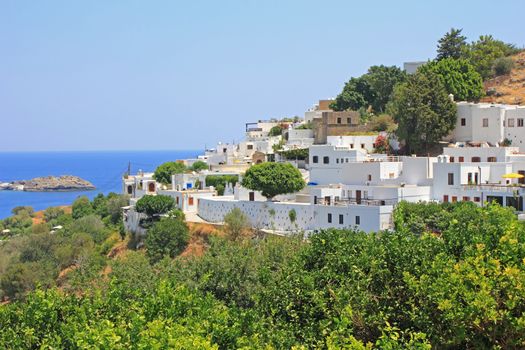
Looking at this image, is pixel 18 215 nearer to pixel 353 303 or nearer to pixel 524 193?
pixel 524 193

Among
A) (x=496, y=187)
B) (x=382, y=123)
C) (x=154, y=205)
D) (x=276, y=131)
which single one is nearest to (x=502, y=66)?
(x=382, y=123)

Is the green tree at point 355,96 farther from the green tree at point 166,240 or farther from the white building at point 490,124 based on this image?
the green tree at point 166,240

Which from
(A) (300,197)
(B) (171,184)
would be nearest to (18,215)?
(B) (171,184)

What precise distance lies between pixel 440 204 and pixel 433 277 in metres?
18.5

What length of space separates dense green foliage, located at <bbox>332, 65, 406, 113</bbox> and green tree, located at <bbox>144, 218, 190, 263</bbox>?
867 inches

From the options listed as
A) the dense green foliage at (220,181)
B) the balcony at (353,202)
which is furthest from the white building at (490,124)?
the dense green foliage at (220,181)

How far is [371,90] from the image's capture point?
60.2 metres

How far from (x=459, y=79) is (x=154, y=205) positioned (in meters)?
20.2

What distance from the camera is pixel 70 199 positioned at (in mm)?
121000

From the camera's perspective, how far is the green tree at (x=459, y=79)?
47.2m

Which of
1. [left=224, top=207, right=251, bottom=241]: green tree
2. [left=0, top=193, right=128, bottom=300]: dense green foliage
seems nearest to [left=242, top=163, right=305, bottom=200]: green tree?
[left=224, top=207, right=251, bottom=241]: green tree

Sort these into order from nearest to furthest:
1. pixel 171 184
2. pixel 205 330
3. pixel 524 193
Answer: pixel 205 330 < pixel 524 193 < pixel 171 184

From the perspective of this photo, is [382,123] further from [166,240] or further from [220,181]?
[166,240]

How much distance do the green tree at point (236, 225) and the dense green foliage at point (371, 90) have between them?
21515mm
